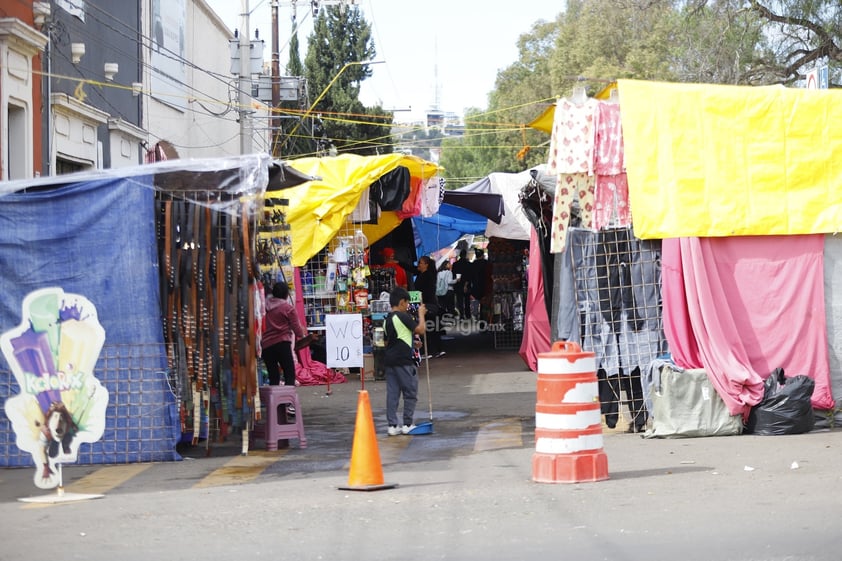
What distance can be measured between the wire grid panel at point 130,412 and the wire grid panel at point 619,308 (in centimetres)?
473

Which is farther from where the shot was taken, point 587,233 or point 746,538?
point 587,233

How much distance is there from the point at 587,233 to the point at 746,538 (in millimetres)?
6445

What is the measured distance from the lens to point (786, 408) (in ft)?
39.5

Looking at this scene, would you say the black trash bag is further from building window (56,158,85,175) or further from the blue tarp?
building window (56,158,85,175)

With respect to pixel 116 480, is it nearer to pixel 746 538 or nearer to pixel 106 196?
pixel 106 196

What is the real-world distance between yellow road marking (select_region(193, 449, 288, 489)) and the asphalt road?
20mm

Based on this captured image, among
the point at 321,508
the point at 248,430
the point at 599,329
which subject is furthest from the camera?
the point at 599,329

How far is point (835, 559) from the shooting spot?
658 cm

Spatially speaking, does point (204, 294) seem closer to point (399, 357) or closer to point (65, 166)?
point (399, 357)

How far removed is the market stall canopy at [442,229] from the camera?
84.6 feet

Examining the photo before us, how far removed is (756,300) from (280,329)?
19.6 feet

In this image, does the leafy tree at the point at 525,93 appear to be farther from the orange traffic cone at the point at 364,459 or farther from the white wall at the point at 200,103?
the orange traffic cone at the point at 364,459

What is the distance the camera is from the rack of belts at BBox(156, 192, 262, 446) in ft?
38.3

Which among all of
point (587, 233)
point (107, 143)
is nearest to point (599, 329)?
point (587, 233)
